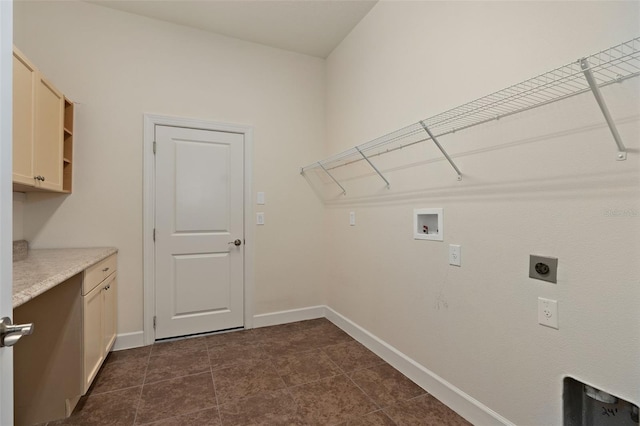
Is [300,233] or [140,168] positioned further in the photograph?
[300,233]

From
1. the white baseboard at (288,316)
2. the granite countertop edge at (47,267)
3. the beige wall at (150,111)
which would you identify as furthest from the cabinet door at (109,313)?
the white baseboard at (288,316)

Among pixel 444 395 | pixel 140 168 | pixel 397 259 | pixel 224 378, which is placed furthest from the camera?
pixel 140 168

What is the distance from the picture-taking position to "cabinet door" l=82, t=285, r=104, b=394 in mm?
1786

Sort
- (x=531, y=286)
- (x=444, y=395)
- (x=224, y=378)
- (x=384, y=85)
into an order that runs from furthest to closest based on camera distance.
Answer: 1. (x=384, y=85)
2. (x=224, y=378)
3. (x=444, y=395)
4. (x=531, y=286)

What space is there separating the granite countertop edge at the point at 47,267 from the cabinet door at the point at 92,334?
228mm

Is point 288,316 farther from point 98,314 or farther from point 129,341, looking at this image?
point 98,314

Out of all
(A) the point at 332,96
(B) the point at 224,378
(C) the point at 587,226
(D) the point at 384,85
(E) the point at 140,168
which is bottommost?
(B) the point at 224,378

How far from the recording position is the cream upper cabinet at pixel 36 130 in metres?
1.70

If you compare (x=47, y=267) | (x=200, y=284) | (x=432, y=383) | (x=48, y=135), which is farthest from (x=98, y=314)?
(x=432, y=383)

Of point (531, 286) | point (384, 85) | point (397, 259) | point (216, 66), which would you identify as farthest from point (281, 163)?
point (531, 286)

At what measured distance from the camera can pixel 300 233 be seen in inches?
131

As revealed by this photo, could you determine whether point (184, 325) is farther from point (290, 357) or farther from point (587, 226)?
point (587, 226)

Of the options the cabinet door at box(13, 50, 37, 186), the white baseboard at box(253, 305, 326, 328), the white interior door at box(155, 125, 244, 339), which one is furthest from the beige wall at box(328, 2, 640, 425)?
the cabinet door at box(13, 50, 37, 186)

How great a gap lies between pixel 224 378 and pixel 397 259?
157 centimetres
